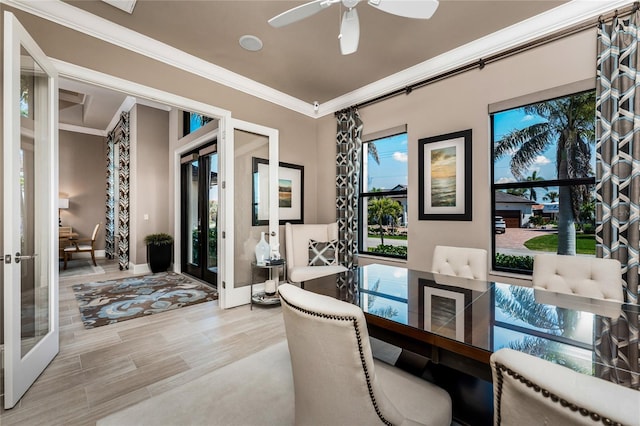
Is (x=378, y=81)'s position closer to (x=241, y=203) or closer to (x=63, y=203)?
(x=241, y=203)

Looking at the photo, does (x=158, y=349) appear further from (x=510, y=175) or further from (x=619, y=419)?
(x=510, y=175)

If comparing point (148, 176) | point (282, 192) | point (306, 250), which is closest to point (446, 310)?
point (306, 250)

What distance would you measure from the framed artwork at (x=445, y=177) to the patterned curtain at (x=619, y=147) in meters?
1.04

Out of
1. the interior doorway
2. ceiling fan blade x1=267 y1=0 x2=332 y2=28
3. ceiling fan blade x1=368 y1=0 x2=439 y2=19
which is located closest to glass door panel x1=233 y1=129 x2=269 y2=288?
the interior doorway

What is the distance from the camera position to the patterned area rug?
340 cm

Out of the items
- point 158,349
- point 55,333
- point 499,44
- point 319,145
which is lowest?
point 158,349

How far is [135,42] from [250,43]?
1118 mm

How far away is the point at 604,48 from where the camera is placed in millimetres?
2332

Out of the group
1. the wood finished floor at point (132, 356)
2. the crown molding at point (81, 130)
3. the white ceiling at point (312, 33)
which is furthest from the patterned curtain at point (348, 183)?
the crown molding at point (81, 130)

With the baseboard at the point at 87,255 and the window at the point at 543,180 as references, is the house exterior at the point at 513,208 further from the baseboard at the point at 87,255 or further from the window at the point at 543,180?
the baseboard at the point at 87,255

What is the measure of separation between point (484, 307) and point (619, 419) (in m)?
1.15

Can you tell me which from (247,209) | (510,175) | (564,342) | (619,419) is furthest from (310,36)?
(619,419)

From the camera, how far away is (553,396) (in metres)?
0.53

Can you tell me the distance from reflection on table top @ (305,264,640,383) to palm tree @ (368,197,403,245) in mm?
1860
